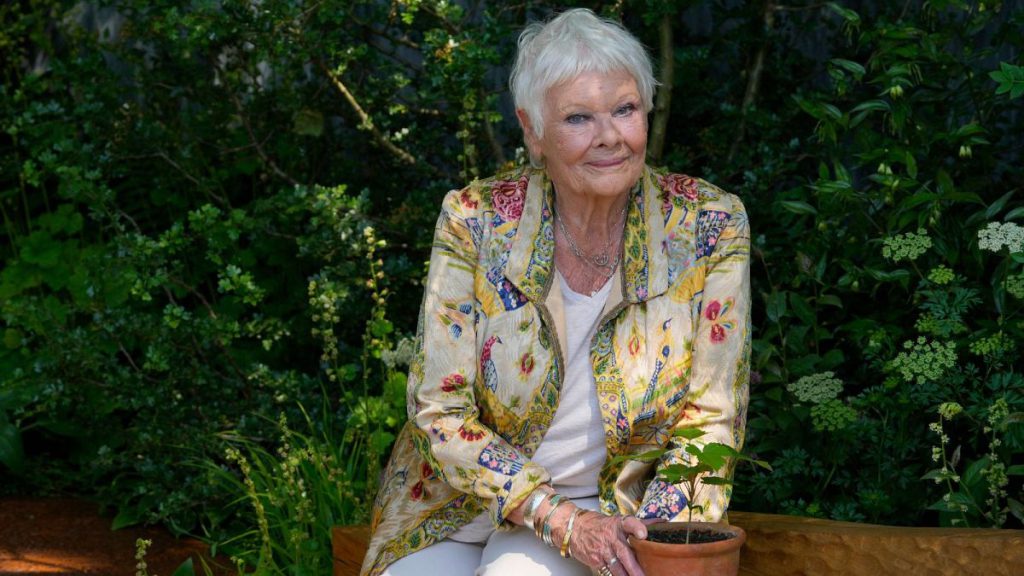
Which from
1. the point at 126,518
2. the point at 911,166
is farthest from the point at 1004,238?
the point at 126,518

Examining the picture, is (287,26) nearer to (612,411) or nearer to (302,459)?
(302,459)

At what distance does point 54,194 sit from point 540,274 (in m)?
3.67

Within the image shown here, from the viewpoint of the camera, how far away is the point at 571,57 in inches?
106

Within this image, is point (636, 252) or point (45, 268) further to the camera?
point (45, 268)

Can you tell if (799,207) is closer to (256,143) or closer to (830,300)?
(830,300)

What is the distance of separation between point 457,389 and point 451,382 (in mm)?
21

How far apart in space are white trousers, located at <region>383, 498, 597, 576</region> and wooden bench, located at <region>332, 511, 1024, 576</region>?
0.43 m

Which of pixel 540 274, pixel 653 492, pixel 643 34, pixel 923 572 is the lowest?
pixel 923 572

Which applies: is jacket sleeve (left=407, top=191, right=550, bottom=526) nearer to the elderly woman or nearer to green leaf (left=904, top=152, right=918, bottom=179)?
the elderly woman

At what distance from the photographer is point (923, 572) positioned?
262 centimetres

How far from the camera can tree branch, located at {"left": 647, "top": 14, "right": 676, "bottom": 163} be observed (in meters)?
4.32

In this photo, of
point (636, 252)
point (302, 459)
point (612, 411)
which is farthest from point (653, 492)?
point (302, 459)

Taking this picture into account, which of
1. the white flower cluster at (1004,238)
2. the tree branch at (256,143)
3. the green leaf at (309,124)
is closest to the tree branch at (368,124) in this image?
the green leaf at (309,124)

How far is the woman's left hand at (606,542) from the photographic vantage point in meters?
2.39
